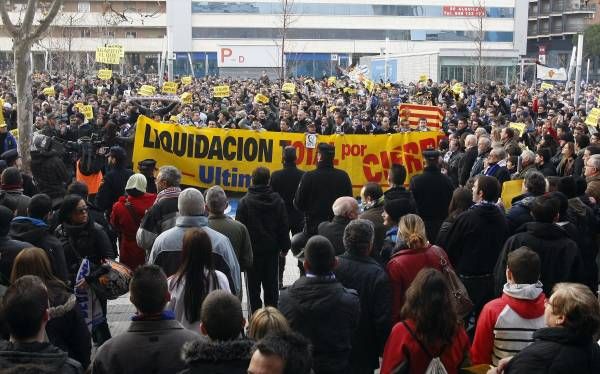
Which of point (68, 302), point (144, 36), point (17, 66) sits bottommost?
point (68, 302)

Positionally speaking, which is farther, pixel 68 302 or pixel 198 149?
pixel 198 149

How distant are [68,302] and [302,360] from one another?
2.34m

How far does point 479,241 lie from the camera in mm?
7238

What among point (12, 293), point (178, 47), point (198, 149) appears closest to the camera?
point (12, 293)

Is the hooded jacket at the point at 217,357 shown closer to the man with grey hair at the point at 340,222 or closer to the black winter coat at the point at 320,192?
the man with grey hair at the point at 340,222

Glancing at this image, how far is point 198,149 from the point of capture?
14.9 meters

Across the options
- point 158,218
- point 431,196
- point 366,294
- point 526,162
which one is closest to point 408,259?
point 366,294

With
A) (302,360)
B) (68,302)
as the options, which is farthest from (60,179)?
(302,360)

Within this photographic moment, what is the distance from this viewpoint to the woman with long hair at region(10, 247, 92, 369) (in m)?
5.34

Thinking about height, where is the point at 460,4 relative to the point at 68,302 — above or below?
above

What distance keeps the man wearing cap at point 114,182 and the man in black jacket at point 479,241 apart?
4062mm

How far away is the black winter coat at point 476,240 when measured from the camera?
285 inches

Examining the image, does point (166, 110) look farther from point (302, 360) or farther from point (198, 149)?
point (302, 360)

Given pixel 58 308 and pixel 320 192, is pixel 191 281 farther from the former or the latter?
pixel 320 192
